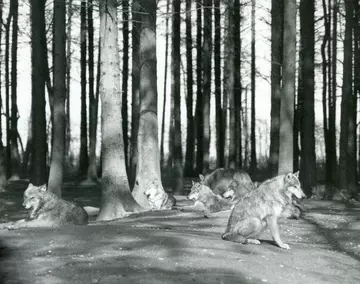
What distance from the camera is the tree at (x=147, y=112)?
1789 cm

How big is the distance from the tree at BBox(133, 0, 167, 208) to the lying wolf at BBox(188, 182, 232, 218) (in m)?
1.58

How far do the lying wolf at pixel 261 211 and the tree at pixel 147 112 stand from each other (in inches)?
291

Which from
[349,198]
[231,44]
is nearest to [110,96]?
[349,198]

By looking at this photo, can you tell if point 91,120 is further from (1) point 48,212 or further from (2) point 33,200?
(1) point 48,212

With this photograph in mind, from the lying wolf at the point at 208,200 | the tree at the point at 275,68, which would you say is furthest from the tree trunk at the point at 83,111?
the lying wolf at the point at 208,200

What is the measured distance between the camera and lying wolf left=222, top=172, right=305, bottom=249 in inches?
408

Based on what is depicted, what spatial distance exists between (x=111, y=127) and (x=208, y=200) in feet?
11.4

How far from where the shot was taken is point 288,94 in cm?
1809

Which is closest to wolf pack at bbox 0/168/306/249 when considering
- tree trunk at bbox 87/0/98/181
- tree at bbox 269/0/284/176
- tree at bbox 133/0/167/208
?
tree at bbox 133/0/167/208

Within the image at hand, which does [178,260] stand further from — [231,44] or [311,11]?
[231,44]

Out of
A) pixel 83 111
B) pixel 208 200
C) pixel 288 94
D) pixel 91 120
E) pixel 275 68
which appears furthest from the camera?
pixel 83 111

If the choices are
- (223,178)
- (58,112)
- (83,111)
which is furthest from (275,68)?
(83,111)

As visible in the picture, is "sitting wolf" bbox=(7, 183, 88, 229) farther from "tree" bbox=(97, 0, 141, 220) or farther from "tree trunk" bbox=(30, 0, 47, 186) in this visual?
"tree trunk" bbox=(30, 0, 47, 186)

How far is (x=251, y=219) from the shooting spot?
1037 centimetres
